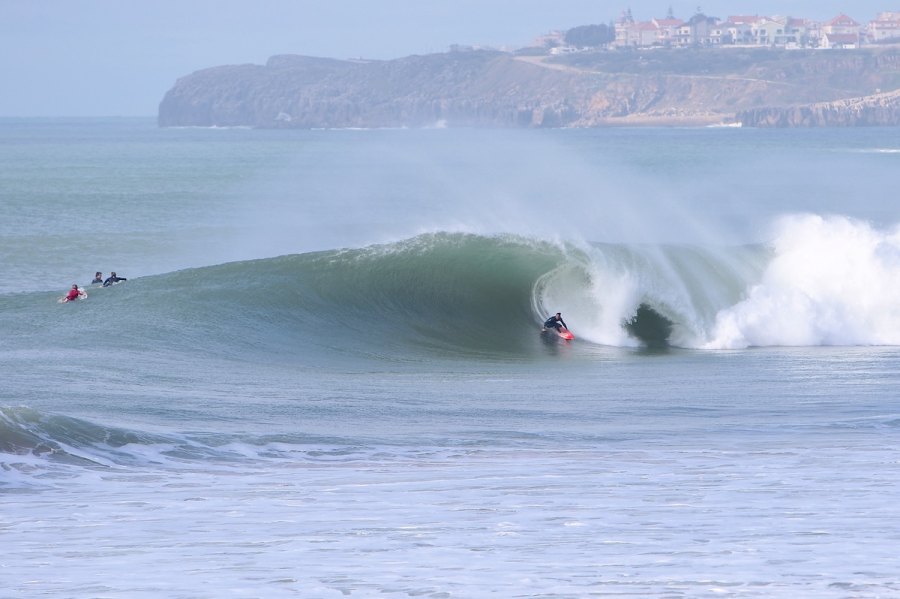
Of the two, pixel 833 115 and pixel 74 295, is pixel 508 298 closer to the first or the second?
pixel 74 295

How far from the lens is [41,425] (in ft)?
34.6

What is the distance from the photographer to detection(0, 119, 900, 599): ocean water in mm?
7234

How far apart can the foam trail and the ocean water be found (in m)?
0.05

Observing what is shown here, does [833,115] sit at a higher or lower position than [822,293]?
higher

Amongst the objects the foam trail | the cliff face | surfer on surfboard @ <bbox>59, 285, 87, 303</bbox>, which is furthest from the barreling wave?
the cliff face

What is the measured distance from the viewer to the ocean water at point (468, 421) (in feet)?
23.7

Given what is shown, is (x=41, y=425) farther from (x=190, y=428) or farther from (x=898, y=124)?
(x=898, y=124)

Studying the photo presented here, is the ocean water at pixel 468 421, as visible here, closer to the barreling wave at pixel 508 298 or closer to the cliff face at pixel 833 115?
the barreling wave at pixel 508 298

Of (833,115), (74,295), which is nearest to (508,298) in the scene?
(74,295)

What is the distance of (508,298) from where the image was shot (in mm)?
20953

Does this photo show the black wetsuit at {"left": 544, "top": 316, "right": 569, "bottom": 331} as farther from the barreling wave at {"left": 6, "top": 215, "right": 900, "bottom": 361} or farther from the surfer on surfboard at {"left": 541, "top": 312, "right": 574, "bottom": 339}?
the barreling wave at {"left": 6, "top": 215, "right": 900, "bottom": 361}

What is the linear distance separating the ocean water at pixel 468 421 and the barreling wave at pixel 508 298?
0.06 metres

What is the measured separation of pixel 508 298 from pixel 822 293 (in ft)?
15.8

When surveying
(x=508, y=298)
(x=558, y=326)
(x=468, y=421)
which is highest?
(x=508, y=298)
